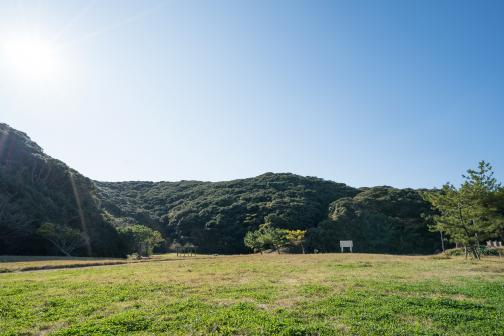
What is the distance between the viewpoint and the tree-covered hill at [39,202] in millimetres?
57750

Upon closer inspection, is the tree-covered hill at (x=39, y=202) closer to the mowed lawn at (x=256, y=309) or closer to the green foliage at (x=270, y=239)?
the green foliage at (x=270, y=239)

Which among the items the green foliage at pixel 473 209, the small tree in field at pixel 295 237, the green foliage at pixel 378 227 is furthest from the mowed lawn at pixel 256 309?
the green foliage at pixel 378 227

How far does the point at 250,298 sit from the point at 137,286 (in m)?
7.41

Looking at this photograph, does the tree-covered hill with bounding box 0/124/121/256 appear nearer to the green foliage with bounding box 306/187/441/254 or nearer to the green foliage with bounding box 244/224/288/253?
the green foliage with bounding box 244/224/288/253

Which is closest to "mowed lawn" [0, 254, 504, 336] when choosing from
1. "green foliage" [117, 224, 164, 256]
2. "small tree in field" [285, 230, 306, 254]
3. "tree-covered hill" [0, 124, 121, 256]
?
"tree-covered hill" [0, 124, 121, 256]

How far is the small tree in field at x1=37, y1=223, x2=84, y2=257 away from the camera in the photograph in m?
56.0

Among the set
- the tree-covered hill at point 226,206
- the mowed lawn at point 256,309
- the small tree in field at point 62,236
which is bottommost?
the mowed lawn at point 256,309

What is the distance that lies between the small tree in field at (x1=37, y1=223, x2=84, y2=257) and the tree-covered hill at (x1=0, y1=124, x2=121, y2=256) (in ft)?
8.09

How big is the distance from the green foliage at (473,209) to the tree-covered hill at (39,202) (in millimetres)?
61120

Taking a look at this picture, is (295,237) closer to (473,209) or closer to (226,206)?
(226,206)

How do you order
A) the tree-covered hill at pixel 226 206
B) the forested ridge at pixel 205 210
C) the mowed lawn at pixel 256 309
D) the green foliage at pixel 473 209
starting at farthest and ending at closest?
the tree-covered hill at pixel 226 206, the forested ridge at pixel 205 210, the green foliage at pixel 473 209, the mowed lawn at pixel 256 309

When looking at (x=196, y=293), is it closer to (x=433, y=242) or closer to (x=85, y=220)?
(x=85, y=220)

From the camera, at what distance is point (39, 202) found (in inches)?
2522

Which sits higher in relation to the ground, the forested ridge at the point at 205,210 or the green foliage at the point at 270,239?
the forested ridge at the point at 205,210
